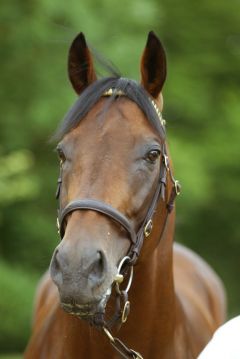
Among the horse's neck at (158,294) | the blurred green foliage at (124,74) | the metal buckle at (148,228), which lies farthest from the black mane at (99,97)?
the blurred green foliage at (124,74)

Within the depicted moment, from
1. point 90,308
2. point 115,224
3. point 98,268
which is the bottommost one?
point 90,308

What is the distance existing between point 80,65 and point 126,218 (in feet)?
2.94

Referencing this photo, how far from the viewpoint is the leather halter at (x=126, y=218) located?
4.21 m

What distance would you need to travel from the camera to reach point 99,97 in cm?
467

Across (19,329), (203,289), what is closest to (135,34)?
(19,329)

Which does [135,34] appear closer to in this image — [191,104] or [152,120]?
[191,104]

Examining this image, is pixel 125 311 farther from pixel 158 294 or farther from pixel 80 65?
pixel 80 65

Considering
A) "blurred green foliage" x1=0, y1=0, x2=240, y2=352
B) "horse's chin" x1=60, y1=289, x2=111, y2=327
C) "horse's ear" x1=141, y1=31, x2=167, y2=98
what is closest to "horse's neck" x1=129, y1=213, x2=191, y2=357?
"horse's chin" x1=60, y1=289, x2=111, y2=327

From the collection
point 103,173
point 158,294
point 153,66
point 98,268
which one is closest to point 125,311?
point 158,294

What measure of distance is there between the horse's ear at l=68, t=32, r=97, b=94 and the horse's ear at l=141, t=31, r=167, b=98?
10.3 inches

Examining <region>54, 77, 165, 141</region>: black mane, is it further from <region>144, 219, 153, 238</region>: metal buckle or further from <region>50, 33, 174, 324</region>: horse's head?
<region>144, 219, 153, 238</region>: metal buckle

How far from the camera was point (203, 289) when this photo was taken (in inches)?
287

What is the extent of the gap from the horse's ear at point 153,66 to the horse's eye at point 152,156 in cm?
39

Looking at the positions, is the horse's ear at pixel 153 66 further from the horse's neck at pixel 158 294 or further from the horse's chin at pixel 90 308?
the horse's chin at pixel 90 308
